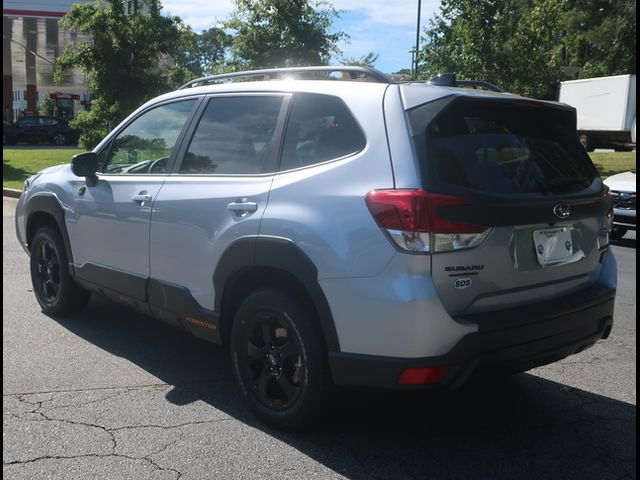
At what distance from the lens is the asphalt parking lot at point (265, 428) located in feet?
10.4

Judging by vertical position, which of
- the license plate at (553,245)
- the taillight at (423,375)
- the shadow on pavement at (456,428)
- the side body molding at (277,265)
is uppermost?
the license plate at (553,245)

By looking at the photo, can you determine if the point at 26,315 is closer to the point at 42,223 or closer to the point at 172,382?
the point at 42,223

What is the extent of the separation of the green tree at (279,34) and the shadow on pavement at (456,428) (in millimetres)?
16149

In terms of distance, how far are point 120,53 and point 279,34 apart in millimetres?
5492

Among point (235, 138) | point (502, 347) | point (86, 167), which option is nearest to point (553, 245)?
point (502, 347)

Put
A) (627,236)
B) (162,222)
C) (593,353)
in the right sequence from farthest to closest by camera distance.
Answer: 1. (627,236)
2. (593,353)
3. (162,222)

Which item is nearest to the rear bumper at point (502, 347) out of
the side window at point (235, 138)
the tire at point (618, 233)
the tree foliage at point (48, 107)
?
the side window at point (235, 138)

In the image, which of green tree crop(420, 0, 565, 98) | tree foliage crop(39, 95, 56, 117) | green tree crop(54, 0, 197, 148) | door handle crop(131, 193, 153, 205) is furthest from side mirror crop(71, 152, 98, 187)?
tree foliage crop(39, 95, 56, 117)

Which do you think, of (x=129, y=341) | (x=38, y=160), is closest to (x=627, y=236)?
(x=129, y=341)

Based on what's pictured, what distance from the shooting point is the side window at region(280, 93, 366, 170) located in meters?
3.34

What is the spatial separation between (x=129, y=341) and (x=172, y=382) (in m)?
0.97

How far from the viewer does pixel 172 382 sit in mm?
4254

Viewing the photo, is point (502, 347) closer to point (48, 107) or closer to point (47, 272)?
point (47, 272)

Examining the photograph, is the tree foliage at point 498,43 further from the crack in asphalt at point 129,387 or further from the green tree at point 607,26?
the crack in asphalt at point 129,387
